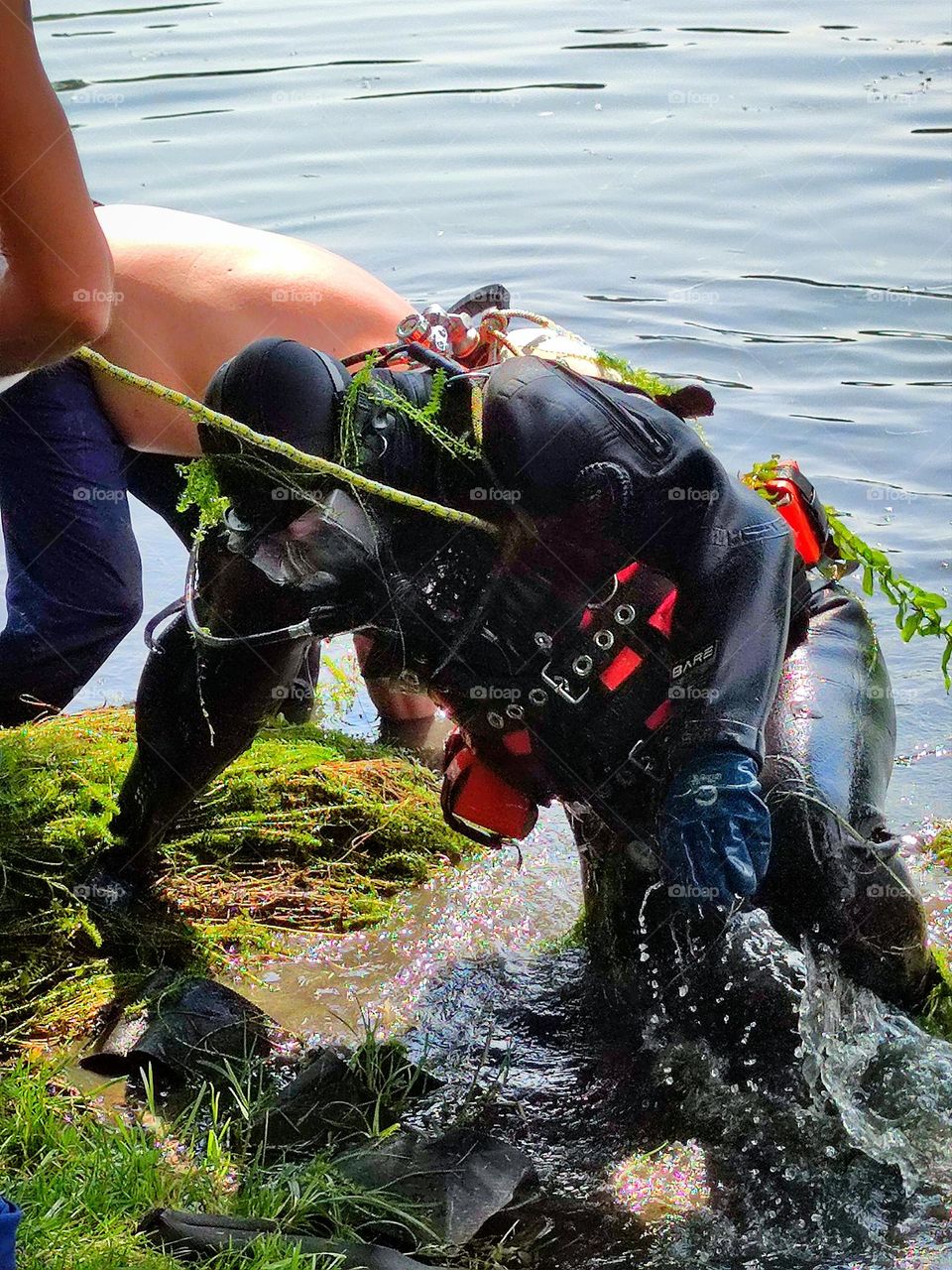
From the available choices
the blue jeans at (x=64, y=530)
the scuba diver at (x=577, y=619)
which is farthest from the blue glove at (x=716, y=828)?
the blue jeans at (x=64, y=530)

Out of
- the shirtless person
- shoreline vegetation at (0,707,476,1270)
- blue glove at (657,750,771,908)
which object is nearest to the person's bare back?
the shirtless person

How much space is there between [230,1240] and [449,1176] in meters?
0.48

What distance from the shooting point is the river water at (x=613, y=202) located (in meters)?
3.95

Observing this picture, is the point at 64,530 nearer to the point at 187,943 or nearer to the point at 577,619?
the point at 187,943

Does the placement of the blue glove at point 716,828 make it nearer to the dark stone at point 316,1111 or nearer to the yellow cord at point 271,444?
the yellow cord at point 271,444

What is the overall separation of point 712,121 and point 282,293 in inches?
261

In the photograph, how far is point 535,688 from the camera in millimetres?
3008

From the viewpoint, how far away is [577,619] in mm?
2949

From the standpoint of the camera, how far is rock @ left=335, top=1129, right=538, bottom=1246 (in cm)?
275

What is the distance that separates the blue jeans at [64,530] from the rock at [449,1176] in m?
1.98

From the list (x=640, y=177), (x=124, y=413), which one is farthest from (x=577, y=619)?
(x=640, y=177)

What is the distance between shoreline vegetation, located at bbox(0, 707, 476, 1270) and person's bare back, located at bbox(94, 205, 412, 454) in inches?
35.7

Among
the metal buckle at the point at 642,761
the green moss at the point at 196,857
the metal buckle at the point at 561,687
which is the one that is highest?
the metal buckle at the point at 561,687

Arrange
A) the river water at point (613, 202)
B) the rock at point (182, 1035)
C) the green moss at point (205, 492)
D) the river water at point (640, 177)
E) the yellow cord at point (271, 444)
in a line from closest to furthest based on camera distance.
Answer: the yellow cord at point (271, 444) → the green moss at point (205, 492) → the rock at point (182, 1035) → the river water at point (613, 202) → the river water at point (640, 177)
